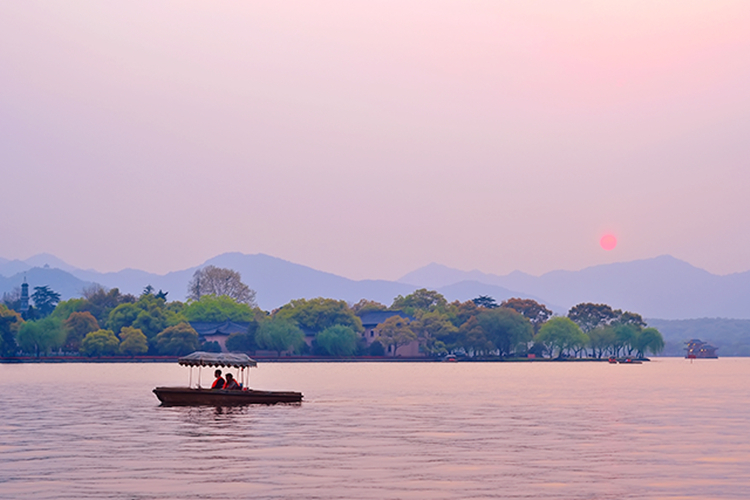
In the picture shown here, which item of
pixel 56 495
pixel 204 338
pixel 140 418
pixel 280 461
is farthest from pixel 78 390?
pixel 204 338

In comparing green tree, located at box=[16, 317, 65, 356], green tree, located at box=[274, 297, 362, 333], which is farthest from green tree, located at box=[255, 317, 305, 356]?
green tree, located at box=[16, 317, 65, 356]

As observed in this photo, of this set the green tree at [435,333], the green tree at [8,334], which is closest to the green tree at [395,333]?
the green tree at [435,333]

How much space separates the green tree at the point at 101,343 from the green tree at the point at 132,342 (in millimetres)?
1331

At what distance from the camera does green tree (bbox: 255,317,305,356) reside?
179 metres

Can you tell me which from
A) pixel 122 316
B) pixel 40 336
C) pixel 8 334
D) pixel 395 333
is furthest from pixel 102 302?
pixel 395 333

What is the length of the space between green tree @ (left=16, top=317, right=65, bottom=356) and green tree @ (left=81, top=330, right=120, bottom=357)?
4.62 meters

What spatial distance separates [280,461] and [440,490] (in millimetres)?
7211

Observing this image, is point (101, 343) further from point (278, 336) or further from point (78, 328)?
point (278, 336)

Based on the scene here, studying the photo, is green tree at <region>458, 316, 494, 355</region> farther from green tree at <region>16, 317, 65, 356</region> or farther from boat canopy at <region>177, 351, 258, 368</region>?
boat canopy at <region>177, 351, 258, 368</region>

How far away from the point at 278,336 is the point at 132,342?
26207mm

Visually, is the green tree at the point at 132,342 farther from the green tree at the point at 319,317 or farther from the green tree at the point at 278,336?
the green tree at the point at 319,317

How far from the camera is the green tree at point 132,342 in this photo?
545 feet

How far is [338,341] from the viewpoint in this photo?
185 m

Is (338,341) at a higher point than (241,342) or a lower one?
higher
